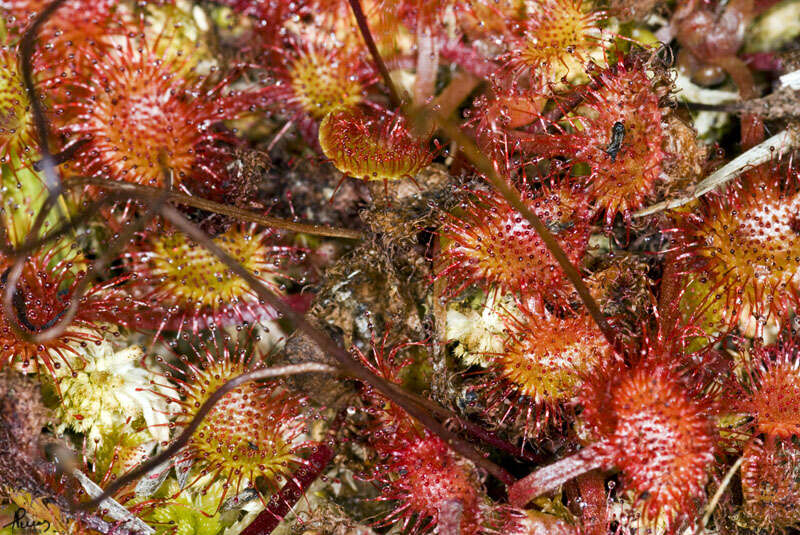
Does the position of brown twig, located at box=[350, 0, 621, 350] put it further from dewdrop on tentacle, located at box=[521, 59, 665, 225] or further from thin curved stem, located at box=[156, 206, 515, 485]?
thin curved stem, located at box=[156, 206, 515, 485]

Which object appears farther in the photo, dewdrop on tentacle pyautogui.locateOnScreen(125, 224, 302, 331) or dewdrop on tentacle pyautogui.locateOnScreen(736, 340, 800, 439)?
dewdrop on tentacle pyautogui.locateOnScreen(125, 224, 302, 331)

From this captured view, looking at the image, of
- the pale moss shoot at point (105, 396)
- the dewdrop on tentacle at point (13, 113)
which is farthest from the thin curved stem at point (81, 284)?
the dewdrop on tentacle at point (13, 113)

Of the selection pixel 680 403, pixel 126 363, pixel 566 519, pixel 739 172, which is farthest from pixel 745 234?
pixel 126 363

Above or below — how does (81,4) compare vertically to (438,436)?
above

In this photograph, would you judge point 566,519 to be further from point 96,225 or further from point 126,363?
point 96,225

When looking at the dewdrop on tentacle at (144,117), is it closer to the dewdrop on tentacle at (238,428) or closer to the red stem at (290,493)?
the dewdrop on tentacle at (238,428)

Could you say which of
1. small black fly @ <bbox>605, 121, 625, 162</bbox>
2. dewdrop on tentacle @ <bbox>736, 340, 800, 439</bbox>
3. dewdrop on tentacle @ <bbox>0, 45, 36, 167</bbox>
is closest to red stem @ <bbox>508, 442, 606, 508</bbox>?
dewdrop on tentacle @ <bbox>736, 340, 800, 439</bbox>
